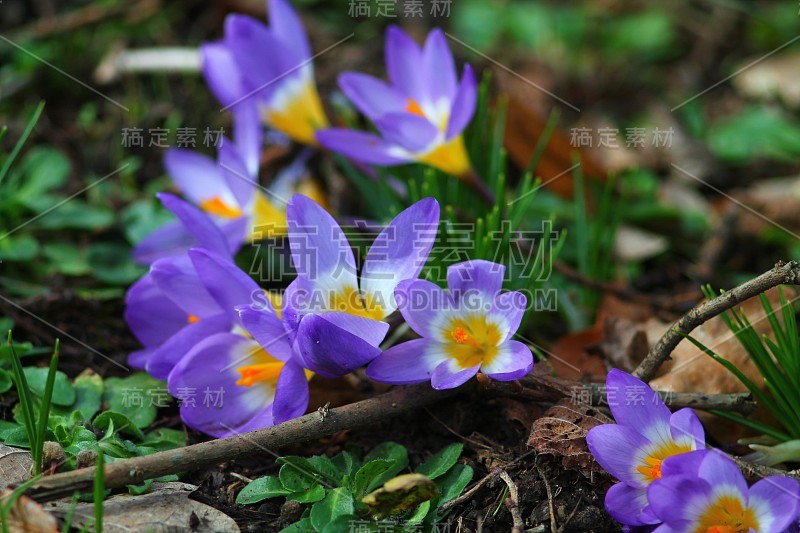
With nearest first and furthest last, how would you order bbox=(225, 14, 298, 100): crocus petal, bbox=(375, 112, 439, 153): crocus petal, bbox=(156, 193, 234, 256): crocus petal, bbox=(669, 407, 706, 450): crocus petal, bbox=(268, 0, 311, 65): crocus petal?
1. bbox=(669, 407, 706, 450): crocus petal
2. bbox=(156, 193, 234, 256): crocus petal
3. bbox=(375, 112, 439, 153): crocus petal
4. bbox=(225, 14, 298, 100): crocus petal
5. bbox=(268, 0, 311, 65): crocus petal

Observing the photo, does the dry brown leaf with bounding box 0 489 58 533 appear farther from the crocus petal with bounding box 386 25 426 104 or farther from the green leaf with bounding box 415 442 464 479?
the crocus petal with bounding box 386 25 426 104

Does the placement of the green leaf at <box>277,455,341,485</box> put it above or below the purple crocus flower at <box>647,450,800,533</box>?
below

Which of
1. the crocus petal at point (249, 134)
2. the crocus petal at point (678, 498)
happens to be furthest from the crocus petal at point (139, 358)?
the crocus petal at point (678, 498)

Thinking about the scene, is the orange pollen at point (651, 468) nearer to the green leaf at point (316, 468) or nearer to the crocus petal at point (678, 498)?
the crocus petal at point (678, 498)

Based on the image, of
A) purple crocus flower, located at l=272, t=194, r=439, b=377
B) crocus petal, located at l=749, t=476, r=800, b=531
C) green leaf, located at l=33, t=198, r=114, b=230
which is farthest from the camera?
green leaf, located at l=33, t=198, r=114, b=230

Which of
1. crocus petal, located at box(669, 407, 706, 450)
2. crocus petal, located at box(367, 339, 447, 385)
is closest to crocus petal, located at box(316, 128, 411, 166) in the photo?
crocus petal, located at box(367, 339, 447, 385)

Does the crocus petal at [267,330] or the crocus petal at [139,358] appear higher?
the crocus petal at [267,330]

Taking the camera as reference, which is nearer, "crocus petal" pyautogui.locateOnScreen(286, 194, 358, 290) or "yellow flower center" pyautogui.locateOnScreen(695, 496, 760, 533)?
"yellow flower center" pyautogui.locateOnScreen(695, 496, 760, 533)

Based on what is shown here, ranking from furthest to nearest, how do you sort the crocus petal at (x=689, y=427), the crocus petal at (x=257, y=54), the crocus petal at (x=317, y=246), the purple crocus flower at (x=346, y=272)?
the crocus petal at (x=257, y=54) < the crocus petal at (x=317, y=246) < the purple crocus flower at (x=346, y=272) < the crocus petal at (x=689, y=427)
